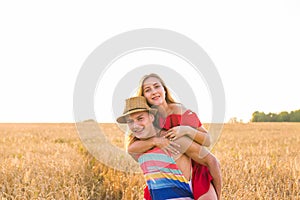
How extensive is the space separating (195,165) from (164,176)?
0.23 m

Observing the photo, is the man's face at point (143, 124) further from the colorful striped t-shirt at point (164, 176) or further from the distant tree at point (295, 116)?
the distant tree at point (295, 116)

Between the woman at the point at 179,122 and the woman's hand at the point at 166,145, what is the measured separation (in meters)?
0.04

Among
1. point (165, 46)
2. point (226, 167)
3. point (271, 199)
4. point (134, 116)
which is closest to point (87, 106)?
point (134, 116)

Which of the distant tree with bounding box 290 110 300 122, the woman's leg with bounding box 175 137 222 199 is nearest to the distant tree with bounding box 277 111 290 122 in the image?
the distant tree with bounding box 290 110 300 122

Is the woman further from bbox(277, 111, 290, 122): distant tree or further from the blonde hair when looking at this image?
bbox(277, 111, 290, 122): distant tree

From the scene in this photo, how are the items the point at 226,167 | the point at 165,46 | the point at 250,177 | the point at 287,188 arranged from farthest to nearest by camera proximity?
the point at 226,167
the point at 250,177
the point at 287,188
the point at 165,46

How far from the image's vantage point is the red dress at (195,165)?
2.77m

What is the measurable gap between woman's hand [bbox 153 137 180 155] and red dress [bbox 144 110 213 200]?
0.29 feet

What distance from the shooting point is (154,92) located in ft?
9.16

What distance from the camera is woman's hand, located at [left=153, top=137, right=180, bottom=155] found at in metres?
2.72

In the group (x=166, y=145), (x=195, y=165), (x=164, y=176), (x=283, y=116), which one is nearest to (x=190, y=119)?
(x=166, y=145)

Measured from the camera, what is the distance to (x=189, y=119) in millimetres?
2760

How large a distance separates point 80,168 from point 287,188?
2793 mm

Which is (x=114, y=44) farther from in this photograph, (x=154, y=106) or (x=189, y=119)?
(x=189, y=119)
